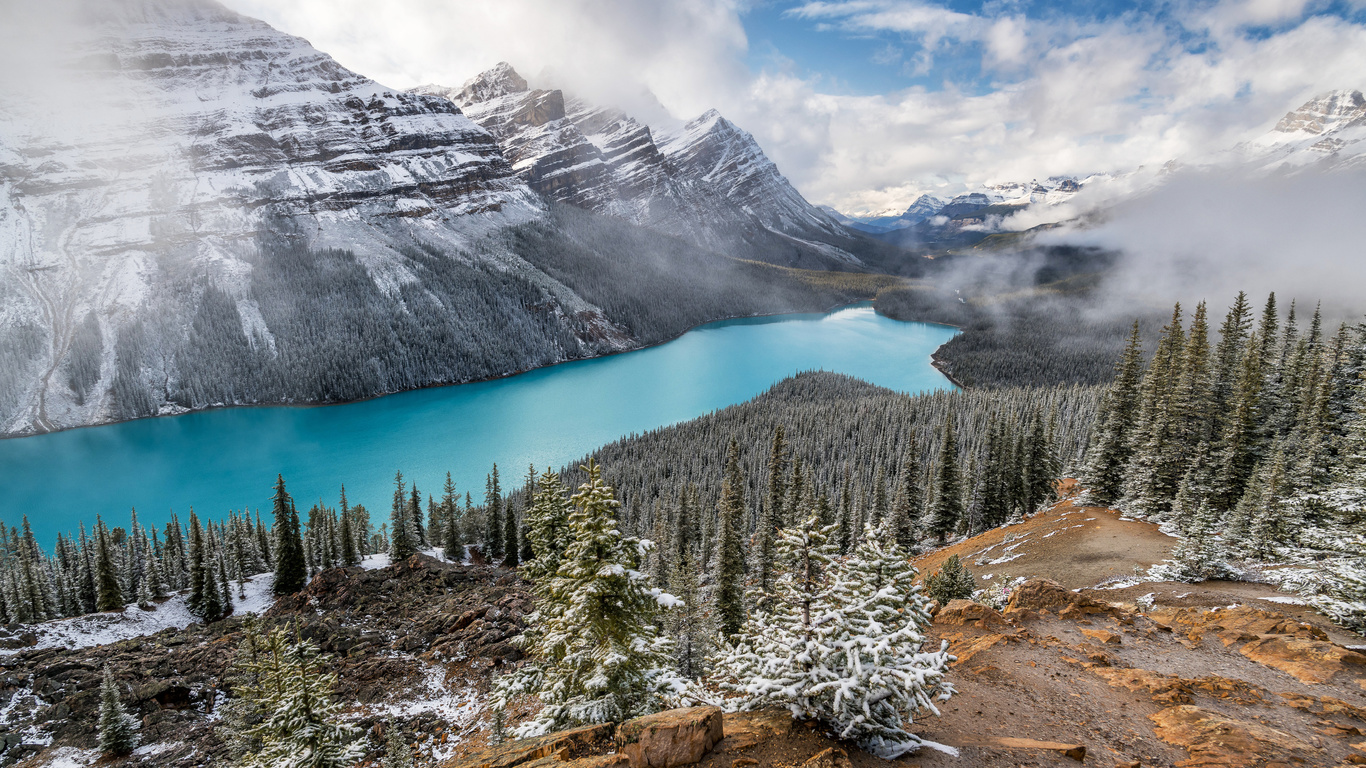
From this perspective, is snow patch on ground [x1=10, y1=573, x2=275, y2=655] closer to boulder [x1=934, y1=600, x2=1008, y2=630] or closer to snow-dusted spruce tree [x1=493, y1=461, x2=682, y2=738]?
snow-dusted spruce tree [x1=493, y1=461, x2=682, y2=738]

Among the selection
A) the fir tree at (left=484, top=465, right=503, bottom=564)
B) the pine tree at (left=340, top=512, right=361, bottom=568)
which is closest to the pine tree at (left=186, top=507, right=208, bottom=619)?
the pine tree at (left=340, top=512, right=361, bottom=568)

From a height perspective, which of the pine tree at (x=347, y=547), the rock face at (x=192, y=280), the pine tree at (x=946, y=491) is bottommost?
the pine tree at (x=347, y=547)

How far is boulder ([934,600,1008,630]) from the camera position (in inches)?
624

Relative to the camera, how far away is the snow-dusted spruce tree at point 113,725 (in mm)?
19141

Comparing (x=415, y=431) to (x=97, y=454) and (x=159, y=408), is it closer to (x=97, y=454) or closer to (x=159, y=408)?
(x=97, y=454)

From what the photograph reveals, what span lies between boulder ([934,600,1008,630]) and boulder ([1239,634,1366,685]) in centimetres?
531

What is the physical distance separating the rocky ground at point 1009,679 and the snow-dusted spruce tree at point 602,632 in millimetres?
1720

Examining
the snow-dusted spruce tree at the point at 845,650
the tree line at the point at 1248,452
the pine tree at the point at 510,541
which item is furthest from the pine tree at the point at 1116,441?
the pine tree at the point at 510,541

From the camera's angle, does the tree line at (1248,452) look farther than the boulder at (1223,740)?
Yes

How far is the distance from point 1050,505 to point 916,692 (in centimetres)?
4545

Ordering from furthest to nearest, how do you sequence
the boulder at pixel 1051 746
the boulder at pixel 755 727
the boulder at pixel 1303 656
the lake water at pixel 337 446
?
the lake water at pixel 337 446, the boulder at pixel 1303 656, the boulder at pixel 1051 746, the boulder at pixel 755 727

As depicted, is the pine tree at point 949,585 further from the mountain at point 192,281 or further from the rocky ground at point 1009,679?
the mountain at point 192,281

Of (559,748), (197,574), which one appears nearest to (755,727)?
(559,748)

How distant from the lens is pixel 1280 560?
20.5 metres
